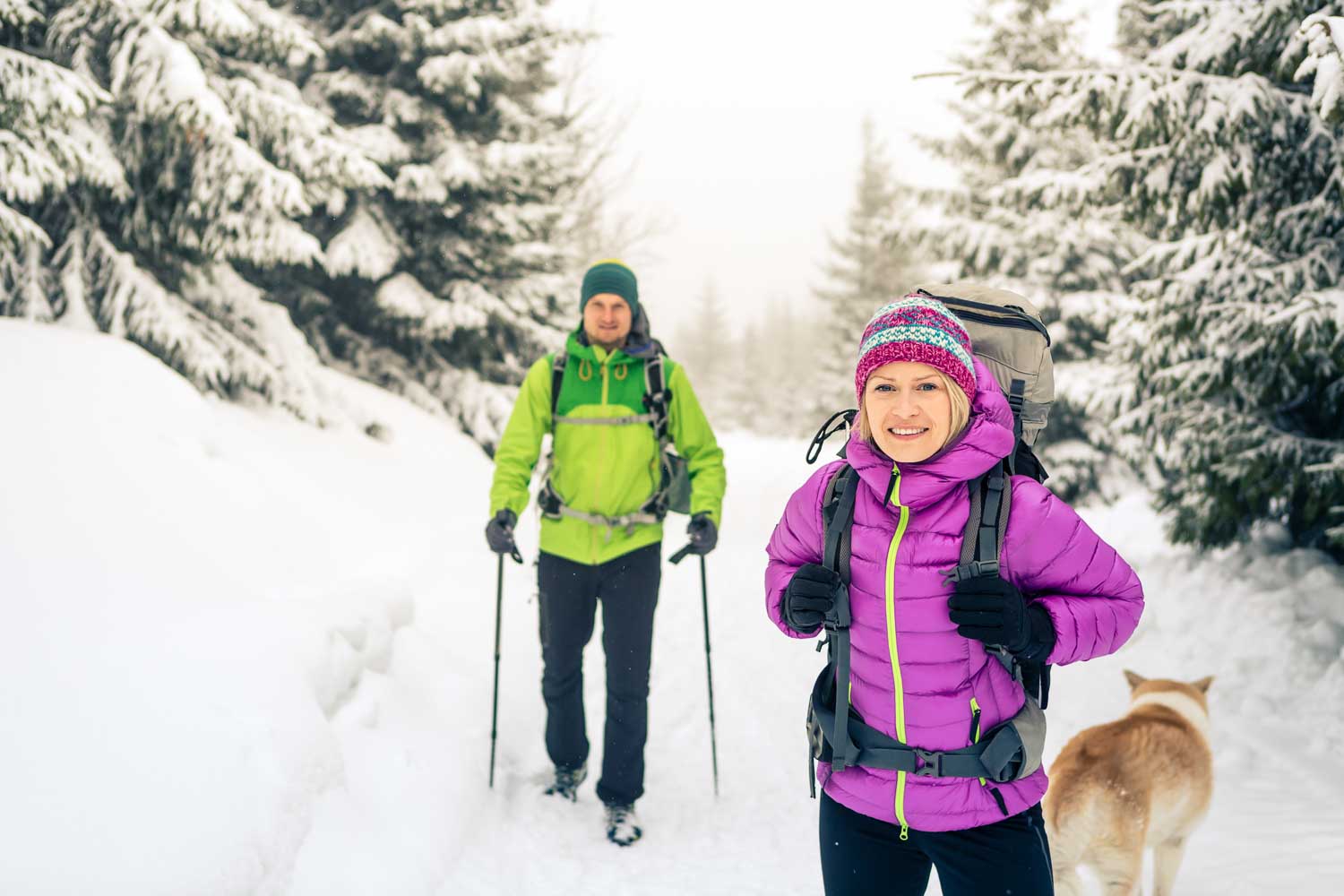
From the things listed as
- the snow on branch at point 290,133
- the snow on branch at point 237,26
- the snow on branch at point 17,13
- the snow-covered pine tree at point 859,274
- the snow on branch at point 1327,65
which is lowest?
the snow-covered pine tree at point 859,274

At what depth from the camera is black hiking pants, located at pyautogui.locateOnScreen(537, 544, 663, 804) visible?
13.6ft

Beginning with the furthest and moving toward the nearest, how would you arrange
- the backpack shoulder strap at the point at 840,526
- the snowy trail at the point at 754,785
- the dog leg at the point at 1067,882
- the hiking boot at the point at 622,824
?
the hiking boot at the point at 622,824 → the snowy trail at the point at 754,785 → the dog leg at the point at 1067,882 → the backpack shoulder strap at the point at 840,526

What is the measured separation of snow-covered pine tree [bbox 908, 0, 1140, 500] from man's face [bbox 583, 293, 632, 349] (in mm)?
8820

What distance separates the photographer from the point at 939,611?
2.12 m

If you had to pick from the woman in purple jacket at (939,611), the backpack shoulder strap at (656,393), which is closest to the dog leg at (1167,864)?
the woman in purple jacket at (939,611)

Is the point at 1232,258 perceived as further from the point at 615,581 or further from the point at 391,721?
the point at 391,721

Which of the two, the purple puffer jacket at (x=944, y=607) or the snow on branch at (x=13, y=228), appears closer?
the purple puffer jacket at (x=944, y=607)

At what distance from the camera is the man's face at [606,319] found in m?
4.13

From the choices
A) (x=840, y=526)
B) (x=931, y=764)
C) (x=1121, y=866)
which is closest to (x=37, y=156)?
(x=840, y=526)

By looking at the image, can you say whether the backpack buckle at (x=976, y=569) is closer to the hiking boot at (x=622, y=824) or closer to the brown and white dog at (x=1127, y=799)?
the brown and white dog at (x=1127, y=799)

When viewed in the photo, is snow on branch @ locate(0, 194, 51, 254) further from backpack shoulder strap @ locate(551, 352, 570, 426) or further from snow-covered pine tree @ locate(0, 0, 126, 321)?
backpack shoulder strap @ locate(551, 352, 570, 426)

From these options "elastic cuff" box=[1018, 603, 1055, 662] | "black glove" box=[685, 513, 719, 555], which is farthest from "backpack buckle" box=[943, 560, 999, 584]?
"black glove" box=[685, 513, 719, 555]

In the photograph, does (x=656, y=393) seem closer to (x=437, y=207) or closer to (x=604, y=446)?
(x=604, y=446)

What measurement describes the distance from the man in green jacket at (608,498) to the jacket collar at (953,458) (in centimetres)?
194
